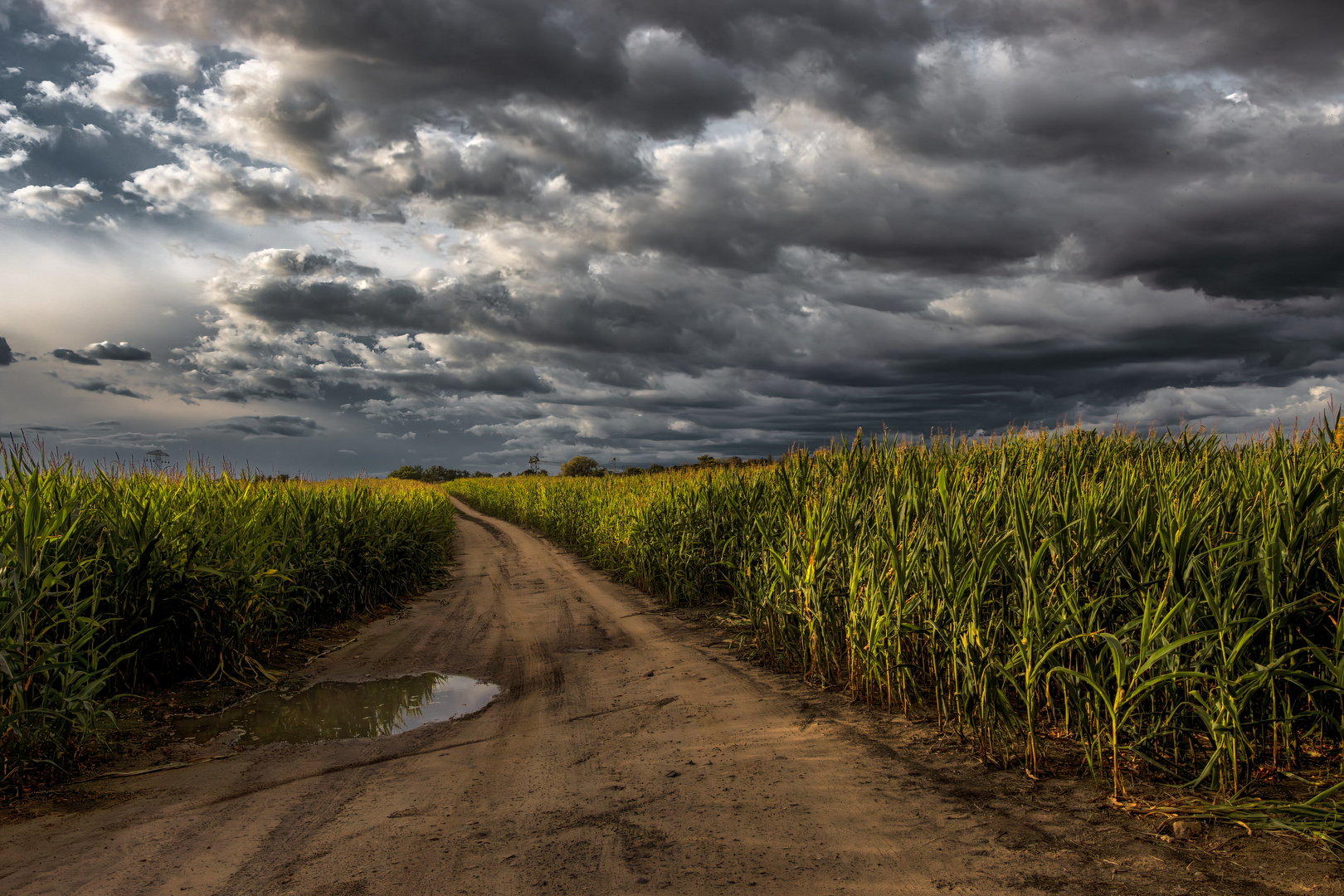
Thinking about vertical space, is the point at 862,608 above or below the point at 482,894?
above

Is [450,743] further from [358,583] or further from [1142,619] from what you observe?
[358,583]

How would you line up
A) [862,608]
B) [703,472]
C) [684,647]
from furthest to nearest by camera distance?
[703,472]
[684,647]
[862,608]

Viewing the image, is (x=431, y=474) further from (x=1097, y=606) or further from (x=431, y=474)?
(x=1097, y=606)

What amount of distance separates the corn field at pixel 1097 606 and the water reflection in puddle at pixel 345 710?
10.9ft

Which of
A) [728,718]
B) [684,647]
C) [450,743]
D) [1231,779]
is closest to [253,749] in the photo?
[450,743]

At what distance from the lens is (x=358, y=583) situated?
1082cm

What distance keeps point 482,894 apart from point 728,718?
276 cm

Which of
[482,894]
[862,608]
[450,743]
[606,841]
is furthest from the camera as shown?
[862,608]

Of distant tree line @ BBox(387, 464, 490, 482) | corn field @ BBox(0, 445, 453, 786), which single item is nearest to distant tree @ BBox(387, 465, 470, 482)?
distant tree line @ BBox(387, 464, 490, 482)

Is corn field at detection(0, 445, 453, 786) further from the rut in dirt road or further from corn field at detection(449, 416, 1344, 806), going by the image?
corn field at detection(449, 416, 1344, 806)

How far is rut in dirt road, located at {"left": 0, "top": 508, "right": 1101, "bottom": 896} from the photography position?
3.30 meters

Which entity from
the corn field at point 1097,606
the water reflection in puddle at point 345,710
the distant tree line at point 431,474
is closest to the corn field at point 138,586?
the water reflection in puddle at point 345,710

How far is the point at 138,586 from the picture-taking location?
20.0ft

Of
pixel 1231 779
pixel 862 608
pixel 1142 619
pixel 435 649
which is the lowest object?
pixel 435 649
